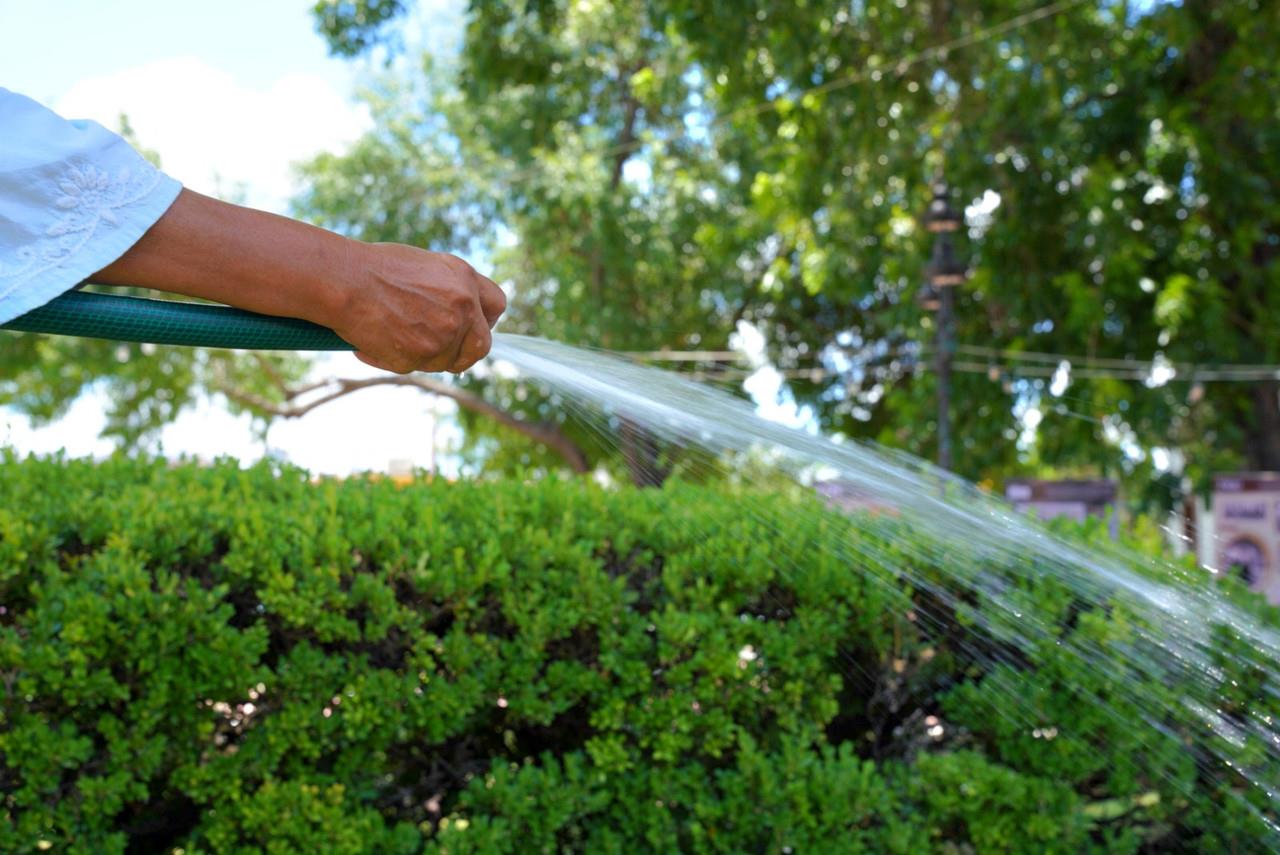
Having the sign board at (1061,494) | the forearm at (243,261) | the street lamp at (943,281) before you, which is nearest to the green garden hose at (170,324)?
the forearm at (243,261)

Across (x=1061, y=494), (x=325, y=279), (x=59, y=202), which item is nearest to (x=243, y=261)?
(x=325, y=279)

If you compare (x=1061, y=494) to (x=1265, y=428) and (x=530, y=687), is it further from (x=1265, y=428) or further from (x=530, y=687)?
(x=530, y=687)

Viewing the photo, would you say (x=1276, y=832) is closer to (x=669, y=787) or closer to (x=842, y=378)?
(x=669, y=787)

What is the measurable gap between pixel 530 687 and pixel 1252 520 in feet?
25.3

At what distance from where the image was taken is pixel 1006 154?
1128 centimetres

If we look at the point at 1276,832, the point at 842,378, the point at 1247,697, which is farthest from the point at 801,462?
the point at 842,378

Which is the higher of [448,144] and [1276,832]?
[448,144]

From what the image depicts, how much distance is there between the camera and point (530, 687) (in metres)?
3.10

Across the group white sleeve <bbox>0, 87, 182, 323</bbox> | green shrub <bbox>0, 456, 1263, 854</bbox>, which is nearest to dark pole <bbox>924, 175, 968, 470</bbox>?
green shrub <bbox>0, 456, 1263, 854</bbox>

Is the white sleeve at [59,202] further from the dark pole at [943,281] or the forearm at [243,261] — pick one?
the dark pole at [943,281]

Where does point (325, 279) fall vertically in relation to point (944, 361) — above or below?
above

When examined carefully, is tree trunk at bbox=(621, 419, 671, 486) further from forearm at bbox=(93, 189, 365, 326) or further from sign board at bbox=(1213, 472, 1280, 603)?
sign board at bbox=(1213, 472, 1280, 603)

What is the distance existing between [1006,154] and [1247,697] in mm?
8705

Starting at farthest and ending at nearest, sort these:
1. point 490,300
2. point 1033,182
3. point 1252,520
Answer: point 1033,182, point 1252,520, point 490,300
